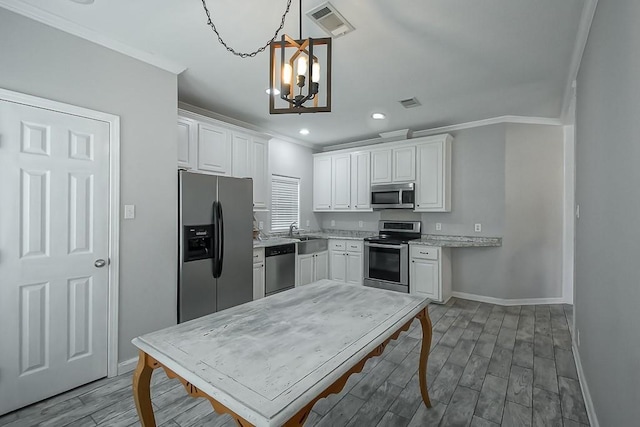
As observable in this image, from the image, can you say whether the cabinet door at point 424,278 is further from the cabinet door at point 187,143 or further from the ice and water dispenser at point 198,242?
the cabinet door at point 187,143

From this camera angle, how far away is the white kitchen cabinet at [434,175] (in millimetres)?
4332

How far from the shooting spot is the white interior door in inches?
76.7

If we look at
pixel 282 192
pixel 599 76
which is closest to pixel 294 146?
pixel 282 192

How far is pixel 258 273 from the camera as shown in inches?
152

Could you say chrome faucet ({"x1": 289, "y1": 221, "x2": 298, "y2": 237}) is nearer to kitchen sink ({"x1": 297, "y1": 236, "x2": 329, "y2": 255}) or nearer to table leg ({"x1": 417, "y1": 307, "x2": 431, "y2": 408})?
kitchen sink ({"x1": 297, "y1": 236, "x2": 329, "y2": 255})

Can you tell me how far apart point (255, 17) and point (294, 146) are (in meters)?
3.39

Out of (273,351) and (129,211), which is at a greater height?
(129,211)

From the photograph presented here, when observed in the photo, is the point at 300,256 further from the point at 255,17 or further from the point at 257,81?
the point at 255,17

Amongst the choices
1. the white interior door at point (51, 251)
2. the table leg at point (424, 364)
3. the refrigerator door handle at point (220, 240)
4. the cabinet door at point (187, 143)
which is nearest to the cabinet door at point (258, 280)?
the refrigerator door handle at point (220, 240)

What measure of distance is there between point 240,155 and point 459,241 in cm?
336

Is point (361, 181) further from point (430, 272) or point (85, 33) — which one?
point (85, 33)

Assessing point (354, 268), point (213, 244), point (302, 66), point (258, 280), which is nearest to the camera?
point (302, 66)

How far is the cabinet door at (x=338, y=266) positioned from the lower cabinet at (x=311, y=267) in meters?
0.09

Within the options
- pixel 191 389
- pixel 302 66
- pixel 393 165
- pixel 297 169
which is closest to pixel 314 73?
pixel 302 66
